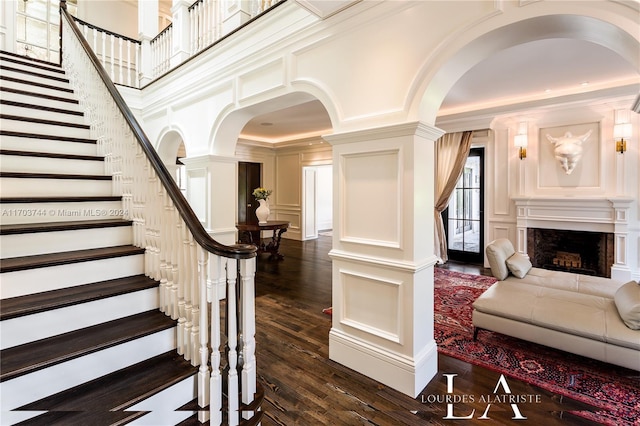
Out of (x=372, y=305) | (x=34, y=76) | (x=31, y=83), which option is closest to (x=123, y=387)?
(x=372, y=305)

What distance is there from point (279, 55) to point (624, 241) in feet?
17.8

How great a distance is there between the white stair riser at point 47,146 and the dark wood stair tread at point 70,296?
1.55m

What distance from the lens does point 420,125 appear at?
6.72 feet

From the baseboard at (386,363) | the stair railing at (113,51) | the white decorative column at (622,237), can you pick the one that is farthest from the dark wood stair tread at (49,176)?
the white decorative column at (622,237)

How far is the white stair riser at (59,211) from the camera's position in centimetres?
199

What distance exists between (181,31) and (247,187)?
4781 millimetres

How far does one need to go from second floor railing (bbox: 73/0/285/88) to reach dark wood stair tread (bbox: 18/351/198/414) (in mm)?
3074

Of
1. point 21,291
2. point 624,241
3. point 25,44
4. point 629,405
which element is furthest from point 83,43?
point 624,241

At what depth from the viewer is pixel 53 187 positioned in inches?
90.9

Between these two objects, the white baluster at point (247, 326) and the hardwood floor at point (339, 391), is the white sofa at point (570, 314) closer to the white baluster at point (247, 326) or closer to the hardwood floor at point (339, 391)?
the hardwood floor at point (339, 391)

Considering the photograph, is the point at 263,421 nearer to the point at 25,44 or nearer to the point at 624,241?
the point at 624,241

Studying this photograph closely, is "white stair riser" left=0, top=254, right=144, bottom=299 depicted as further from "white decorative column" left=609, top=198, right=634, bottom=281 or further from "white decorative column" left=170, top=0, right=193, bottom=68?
"white decorative column" left=609, top=198, right=634, bottom=281

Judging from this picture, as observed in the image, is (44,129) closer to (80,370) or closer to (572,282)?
Result: (80,370)

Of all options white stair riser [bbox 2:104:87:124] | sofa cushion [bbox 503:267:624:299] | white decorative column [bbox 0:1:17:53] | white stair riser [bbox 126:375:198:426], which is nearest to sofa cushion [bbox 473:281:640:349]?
sofa cushion [bbox 503:267:624:299]
